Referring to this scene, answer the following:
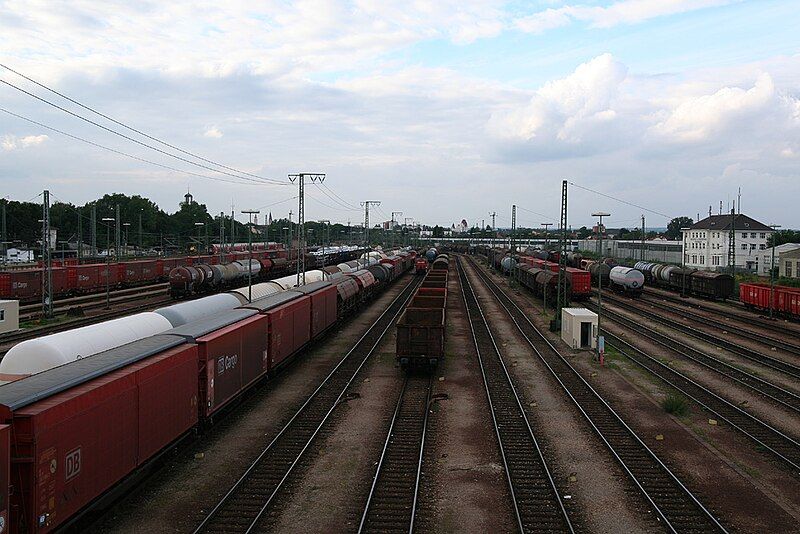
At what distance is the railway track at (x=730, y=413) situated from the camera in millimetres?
18750

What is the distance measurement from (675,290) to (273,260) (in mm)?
49793

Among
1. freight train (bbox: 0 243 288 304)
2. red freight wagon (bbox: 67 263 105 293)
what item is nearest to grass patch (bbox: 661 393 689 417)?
freight train (bbox: 0 243 288 304)

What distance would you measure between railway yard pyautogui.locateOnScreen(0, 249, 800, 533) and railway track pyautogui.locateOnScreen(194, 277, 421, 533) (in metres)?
0.08

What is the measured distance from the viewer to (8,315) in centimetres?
3803

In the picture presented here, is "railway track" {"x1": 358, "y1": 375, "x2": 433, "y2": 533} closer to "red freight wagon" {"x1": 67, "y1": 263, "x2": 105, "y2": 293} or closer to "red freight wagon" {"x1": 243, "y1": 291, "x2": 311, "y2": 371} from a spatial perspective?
"red freight wagon" {"x1": 243, "y1": 291, "x2": 311, "y2": 371}

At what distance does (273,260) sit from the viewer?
79.1 metres

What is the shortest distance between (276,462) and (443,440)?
545 centimetres

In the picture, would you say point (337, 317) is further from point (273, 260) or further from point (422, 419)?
point (273, 260)

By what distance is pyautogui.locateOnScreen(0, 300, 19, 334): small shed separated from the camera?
3780cm

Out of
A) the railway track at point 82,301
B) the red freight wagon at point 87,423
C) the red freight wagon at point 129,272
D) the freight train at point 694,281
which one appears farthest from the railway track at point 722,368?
the red freight wagon at point 129,272

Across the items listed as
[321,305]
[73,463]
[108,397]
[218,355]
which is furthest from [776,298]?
[73,463]

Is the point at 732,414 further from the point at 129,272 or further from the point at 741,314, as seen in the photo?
the point at 129,272

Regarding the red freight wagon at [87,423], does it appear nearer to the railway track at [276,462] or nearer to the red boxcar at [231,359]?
the red boxcar at [231,359]

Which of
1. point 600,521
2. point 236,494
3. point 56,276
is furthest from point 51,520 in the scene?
point 56,276
